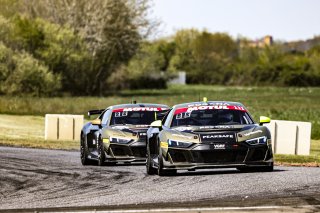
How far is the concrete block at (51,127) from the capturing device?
42969 mm

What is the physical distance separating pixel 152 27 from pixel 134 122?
246 ft

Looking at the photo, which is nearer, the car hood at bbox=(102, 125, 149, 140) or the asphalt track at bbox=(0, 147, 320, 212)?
the asphalt track at bbox=(0, 147, 320, 212)

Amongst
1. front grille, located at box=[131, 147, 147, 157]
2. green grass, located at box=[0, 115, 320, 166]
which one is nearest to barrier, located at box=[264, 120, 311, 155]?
green grass, located at box=[0, 115, 320, 166]

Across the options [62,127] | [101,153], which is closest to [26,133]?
[62,127]

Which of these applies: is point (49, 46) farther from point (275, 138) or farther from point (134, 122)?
point (134, 122)

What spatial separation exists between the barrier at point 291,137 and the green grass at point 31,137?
48 cm

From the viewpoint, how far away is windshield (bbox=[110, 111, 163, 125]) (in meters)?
23.2

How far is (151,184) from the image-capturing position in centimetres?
1677

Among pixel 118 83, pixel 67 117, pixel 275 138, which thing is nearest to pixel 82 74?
pixel 118 83

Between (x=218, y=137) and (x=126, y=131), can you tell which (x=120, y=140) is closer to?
(x=126, y=131)

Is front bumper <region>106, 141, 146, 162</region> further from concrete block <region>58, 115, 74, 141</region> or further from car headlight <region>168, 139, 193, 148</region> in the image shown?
concrete block <region>58, 115, 74, 141</region>

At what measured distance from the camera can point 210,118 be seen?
18906mm

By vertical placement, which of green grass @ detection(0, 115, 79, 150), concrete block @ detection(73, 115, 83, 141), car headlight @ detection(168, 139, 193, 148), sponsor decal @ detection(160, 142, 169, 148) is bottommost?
green grass @ detection(0, 115, 79, 150)

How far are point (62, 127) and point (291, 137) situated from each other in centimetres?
1230
